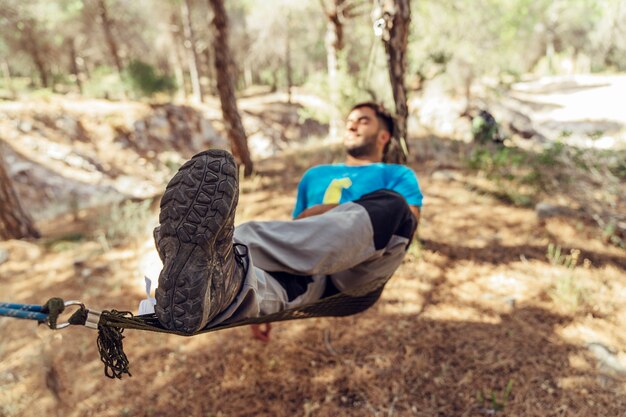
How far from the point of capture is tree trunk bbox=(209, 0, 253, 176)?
15.9 ft

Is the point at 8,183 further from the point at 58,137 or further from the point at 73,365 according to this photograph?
the point at 58,137

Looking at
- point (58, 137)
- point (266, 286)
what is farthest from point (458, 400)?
point (58, 137)

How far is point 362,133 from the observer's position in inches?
94.0

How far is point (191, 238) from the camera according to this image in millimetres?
1093

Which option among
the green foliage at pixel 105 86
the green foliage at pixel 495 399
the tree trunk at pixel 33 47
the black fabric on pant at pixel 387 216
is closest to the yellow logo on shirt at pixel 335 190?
the black fabric on pant at pixel 387 216

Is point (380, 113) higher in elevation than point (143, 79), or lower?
lower

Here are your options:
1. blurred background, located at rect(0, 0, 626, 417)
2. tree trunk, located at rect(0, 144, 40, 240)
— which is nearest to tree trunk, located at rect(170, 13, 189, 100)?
blurred background, located at rect(0, 0, 626, 417)

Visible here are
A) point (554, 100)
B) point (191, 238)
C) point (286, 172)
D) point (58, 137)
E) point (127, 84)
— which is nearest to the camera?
point (191, 238)

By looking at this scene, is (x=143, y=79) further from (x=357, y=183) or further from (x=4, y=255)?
(x=357, y=183)

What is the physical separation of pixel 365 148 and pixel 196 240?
1.54 meters

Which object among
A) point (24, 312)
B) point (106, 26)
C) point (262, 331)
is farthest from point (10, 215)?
point (106, 26)

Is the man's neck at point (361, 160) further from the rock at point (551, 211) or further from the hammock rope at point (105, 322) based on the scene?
the rock at point (551, 211)

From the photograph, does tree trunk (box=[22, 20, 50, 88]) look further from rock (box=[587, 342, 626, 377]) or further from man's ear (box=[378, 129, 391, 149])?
rock (box=[587, 342, 626, 377])

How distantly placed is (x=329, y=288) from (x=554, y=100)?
1595cm
